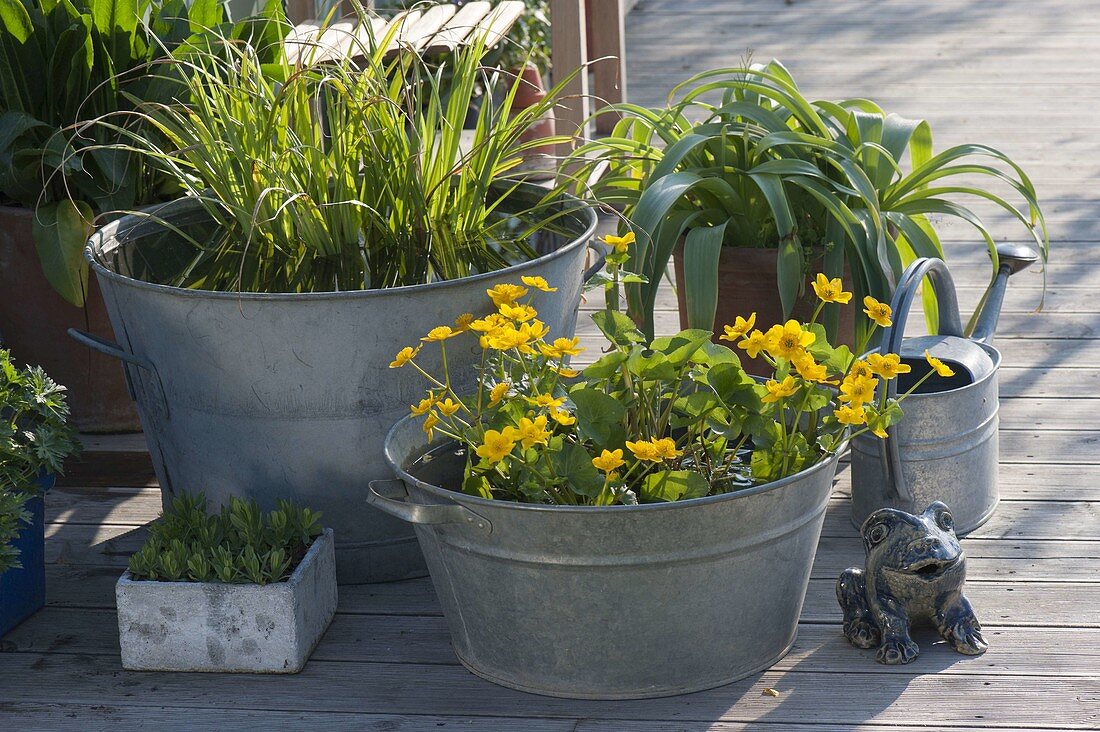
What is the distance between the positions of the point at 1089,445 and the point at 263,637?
1.47 metres

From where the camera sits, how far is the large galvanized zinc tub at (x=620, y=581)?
56.3 inches

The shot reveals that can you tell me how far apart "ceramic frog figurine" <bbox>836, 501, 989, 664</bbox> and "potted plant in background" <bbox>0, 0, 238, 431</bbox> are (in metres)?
1.33

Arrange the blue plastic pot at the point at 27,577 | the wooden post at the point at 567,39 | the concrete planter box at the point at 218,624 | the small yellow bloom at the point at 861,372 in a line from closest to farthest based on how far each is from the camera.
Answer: the small yellow bloom at the point at 861,372 < the concrete planter box at the point at 218,624 < the blue plastic pot at the point at 27,577 < the wooden post at the point at 567,39

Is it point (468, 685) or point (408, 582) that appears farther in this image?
point (408, 582)

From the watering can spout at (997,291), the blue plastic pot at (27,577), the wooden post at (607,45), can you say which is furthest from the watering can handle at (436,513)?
the wooden post at (607,45)

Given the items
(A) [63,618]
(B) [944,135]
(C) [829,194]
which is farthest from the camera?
(B) [944,135]

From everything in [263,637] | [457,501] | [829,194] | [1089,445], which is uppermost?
[829,194]

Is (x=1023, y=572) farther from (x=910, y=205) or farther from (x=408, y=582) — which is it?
(x=408, y=582)

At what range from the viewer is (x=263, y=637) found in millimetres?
1616

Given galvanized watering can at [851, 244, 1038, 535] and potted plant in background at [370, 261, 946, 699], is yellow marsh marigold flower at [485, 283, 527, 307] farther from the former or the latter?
galvanized watering can at [851, 244, 1038, 535]

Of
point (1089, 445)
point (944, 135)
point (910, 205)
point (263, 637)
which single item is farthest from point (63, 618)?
point (944, 135)

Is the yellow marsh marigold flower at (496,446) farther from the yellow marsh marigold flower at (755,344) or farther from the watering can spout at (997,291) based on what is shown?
the watering can spout at (997,291)

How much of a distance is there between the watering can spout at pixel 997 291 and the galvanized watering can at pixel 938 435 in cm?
5

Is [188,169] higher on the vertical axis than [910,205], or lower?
higher
